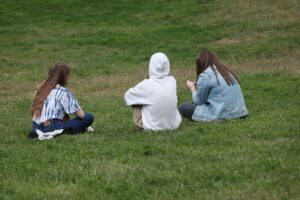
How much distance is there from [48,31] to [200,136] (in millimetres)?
29120

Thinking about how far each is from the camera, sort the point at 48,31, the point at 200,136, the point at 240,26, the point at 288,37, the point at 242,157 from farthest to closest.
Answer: the point at 48,31
the point at 240,26
the point at 288,37
the point at 200,136
the point at 242,157

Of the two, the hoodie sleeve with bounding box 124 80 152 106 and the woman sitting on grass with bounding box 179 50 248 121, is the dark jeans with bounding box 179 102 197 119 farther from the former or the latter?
the hoodie sleeve with bounding box 124 80 152 106

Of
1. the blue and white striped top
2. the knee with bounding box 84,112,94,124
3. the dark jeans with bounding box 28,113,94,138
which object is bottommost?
the dark jeans with bounding box 28,113,94,138

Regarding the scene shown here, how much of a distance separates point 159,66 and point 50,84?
83.6 inches

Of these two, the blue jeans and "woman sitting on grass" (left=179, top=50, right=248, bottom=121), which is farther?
"woman sitting on grass" (left=179, top=50, right=248, bottom=121)

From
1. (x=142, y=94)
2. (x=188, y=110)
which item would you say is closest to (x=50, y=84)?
(x=142, y=94)

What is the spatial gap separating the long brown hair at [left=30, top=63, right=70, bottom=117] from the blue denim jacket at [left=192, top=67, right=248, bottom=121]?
8.95 feet

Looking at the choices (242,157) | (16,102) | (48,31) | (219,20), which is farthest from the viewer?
(48,31)

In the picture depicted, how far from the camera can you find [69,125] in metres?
12.4

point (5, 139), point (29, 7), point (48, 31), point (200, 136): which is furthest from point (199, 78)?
point (29, 7)

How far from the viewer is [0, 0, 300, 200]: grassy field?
7945 mm

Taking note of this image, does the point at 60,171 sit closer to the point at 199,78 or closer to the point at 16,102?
the point at 199,78

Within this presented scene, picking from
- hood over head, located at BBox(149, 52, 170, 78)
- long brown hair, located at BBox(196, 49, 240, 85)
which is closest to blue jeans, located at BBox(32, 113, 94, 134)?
hood over head, located at BBox(149, 52, 170, 78)

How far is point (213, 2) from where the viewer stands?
40.4 metres
